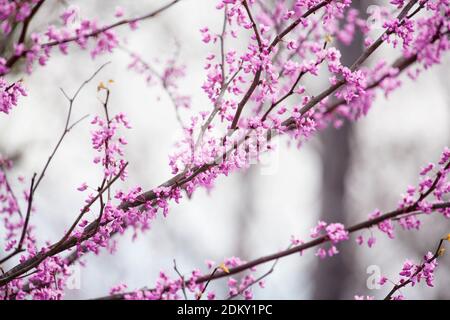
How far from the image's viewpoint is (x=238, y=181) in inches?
532

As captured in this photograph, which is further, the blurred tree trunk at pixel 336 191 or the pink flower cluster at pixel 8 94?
the blurred tree trunk at pixel 336 191

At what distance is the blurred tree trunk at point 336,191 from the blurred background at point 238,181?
26 mm

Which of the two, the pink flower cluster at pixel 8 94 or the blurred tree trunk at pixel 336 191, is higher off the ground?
the blurred tree trunk at pixel 336 191

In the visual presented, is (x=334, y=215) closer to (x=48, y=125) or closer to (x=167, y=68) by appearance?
(x=167, y=68)

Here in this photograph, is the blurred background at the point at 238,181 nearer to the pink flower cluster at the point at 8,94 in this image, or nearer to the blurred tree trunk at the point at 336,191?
the blurred tree trunk at the point at 336,191

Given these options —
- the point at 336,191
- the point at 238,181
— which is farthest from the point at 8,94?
the point at 238,181

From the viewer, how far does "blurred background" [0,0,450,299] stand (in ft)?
30.2

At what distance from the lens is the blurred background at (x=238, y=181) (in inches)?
362

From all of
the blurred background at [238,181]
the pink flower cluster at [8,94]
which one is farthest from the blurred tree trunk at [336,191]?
the pink flower cluster at [8,94]

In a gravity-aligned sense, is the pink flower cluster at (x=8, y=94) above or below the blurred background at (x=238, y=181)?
below

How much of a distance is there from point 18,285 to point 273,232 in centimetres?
1114

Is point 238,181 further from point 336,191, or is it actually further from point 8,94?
point 8,94
